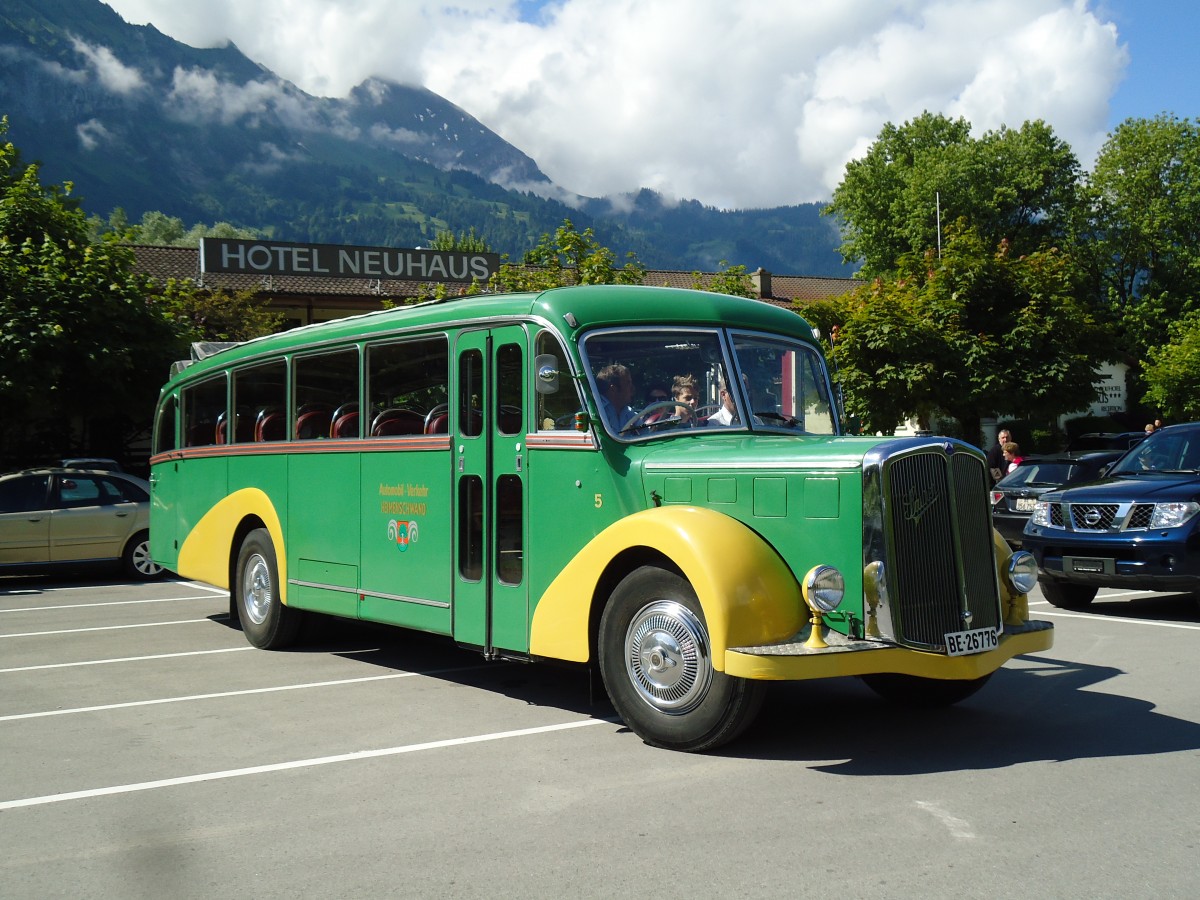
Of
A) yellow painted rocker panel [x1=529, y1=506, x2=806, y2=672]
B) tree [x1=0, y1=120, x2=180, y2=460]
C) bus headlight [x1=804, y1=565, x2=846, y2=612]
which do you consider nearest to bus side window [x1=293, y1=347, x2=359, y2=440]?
yellow painted rocker panel [x1=529, y1=506, x2=806, y2=672]

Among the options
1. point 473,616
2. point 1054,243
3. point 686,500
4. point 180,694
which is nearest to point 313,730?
point 473,616

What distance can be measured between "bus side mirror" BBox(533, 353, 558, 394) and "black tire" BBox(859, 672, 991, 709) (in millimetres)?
2743

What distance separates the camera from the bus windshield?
7.00m

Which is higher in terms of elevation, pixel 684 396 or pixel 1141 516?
pixel 684 396

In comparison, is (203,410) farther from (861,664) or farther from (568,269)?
(568,269)

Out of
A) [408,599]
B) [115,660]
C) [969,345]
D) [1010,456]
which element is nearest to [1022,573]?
[408,599]

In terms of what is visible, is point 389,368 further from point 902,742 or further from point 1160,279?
point 1160,279

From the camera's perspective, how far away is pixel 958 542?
6184 millimetres

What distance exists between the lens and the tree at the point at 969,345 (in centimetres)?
3191

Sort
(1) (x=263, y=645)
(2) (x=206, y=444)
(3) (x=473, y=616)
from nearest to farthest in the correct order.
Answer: (3) (x=473, y=616) → (1) (x=263, y=645) → (2) (x=206, y=444)

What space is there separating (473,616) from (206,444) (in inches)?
205

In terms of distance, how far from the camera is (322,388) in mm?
9641

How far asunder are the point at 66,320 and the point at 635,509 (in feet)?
51.9

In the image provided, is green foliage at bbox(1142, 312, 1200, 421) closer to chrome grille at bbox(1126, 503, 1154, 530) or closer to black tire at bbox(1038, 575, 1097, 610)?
black tire at bbox(1038, 575, 1097, 610)
